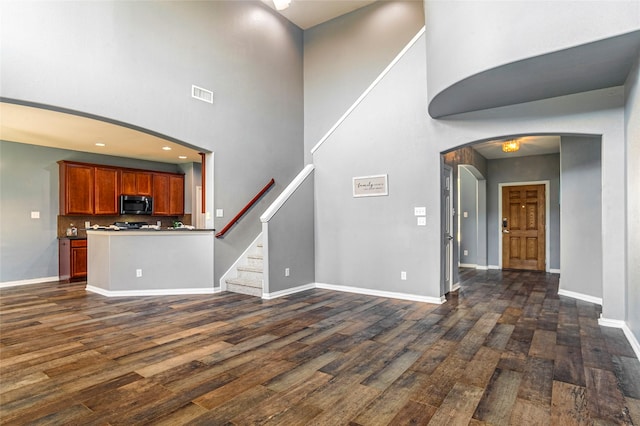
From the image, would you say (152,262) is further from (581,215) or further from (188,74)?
(581,215)

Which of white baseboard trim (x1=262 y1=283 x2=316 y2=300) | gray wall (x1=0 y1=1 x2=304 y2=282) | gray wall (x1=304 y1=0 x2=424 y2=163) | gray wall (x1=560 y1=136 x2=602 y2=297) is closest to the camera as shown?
gray wall (x1=0 y1=1 x2=304 y2=282)

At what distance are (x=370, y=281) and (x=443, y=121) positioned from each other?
2.63 meters

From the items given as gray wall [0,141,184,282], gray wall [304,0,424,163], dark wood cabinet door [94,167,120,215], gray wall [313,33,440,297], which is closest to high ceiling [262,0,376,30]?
gray wall [304,0,424,163]

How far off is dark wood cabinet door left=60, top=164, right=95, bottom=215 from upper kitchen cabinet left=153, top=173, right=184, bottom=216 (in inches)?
55.0

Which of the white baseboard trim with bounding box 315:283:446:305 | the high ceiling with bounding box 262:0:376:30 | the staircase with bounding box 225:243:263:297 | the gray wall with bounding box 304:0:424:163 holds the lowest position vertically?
the white baseboard trim with bounding box 315:283:446:305

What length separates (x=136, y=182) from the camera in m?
8.09

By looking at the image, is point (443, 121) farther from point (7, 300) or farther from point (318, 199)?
point (7, 300)

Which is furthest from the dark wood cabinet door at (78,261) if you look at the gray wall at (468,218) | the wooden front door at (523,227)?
the wooden front door at (523,227)

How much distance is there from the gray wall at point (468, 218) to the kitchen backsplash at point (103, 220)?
716 centimetres

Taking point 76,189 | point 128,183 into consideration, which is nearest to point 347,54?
point 128,183

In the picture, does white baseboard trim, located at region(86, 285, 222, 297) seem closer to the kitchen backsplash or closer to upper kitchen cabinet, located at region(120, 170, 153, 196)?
the kitchen backsplash

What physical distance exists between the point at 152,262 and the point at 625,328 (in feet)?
20.0

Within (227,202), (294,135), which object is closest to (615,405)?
(227,202)

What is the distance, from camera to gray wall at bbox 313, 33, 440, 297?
197 inches
